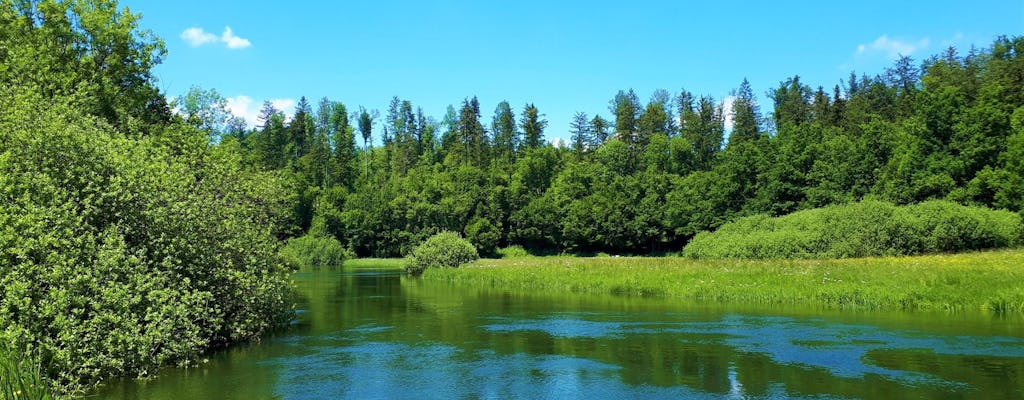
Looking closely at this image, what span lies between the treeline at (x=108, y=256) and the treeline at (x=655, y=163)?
4778 centimetres

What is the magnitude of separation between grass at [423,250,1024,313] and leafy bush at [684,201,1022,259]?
8.12m

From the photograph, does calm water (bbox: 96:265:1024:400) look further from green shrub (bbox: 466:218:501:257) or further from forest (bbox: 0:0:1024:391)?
green shrub (bbox: 466:218:501:257)

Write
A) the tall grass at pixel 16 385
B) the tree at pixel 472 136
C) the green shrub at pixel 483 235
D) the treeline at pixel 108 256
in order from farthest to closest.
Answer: the tree at pixel 472 136
the green shrub at pixel 483 235
the treeline at pixel 108 256
the tall grass at pixel 16 385

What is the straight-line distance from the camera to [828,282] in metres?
28.7

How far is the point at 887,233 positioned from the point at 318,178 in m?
95.3

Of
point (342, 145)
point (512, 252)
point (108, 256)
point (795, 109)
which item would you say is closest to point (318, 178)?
point (342, 145)

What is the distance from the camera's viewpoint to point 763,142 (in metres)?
85.1

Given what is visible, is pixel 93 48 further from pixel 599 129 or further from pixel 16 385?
pixel 599 129

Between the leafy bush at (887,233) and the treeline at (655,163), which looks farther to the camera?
the treeline at (655,163)

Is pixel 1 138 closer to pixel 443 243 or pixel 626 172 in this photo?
pixel 443 243

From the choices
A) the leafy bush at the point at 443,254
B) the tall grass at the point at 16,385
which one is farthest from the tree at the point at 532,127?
the tall grass at the point at 16,385

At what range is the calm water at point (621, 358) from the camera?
45.5ft

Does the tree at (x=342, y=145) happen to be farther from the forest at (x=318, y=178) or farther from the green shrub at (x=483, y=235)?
the green shrub at (x=483, y=235)

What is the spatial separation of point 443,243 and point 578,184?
45035 mm
